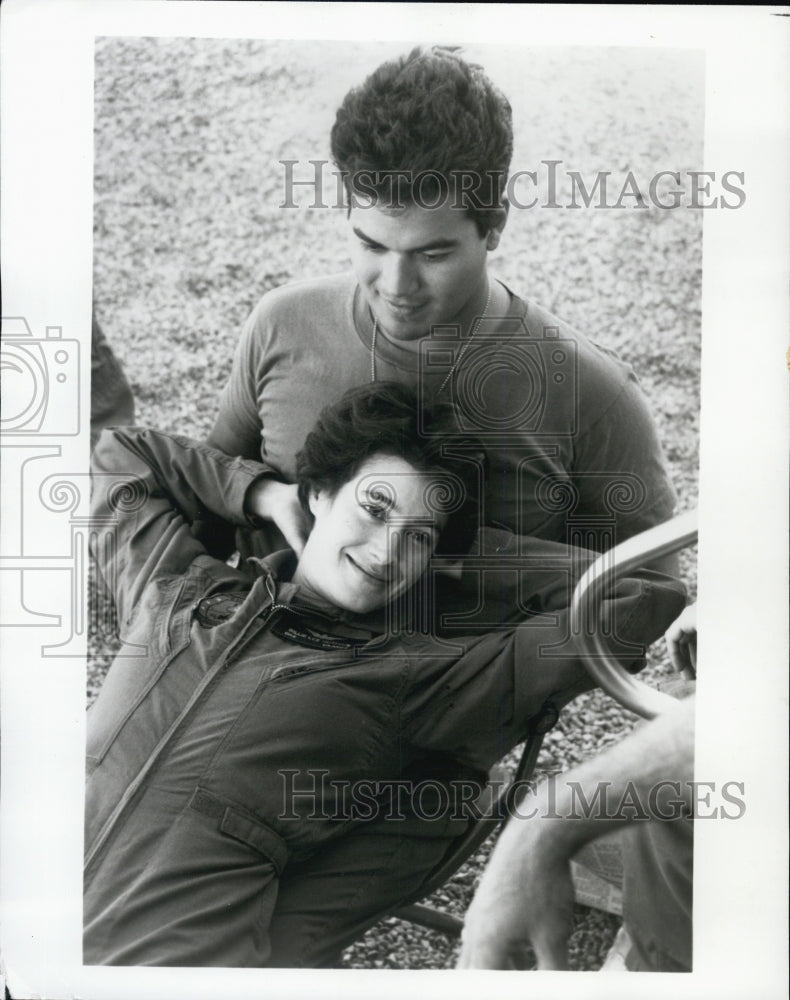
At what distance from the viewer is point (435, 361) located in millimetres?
1715

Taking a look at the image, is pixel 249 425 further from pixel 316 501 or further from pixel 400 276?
pixel 400 276

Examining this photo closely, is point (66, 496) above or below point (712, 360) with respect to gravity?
below

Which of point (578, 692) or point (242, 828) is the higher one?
point (578, 692)

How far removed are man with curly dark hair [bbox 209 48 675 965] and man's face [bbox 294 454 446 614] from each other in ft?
0.28

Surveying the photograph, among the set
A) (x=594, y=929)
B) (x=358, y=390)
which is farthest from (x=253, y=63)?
(x=594, y=929)

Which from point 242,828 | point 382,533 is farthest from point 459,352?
point 242,828

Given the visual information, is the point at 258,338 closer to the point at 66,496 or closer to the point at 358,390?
the point at 358,390

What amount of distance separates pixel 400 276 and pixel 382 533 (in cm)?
42

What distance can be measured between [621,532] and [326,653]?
522 millimetres

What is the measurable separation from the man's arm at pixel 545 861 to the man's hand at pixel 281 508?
58 cm

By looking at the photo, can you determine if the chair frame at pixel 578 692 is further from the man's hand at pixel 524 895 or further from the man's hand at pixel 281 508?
the man's hand at pixel 281 508

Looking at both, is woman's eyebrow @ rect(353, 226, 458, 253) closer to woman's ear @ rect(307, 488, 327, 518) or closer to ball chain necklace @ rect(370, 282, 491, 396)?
ball chain necklace @ rect(370, 282, 491, 396)

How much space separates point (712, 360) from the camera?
1753 millimetres

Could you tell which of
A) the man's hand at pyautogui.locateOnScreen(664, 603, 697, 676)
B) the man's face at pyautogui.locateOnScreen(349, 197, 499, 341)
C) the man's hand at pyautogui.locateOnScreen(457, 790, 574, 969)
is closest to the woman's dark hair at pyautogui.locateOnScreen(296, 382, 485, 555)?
the man's face at pyautogui.locateOnScreen(349, 197, 499, 341)
